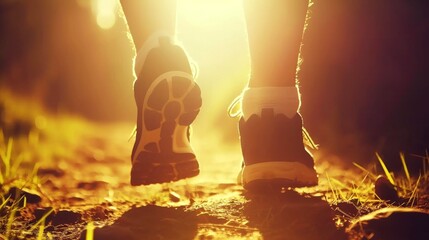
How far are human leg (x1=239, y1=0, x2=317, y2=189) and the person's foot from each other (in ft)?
0.73

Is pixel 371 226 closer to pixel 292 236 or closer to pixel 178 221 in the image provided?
pixel 292 236

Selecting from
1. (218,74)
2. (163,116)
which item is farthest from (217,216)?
(218,74)

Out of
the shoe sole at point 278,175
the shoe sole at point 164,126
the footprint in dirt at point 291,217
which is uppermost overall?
the shoe sole at point 164,126

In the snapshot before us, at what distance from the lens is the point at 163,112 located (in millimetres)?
1914

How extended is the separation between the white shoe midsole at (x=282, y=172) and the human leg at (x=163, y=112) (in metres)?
0.26

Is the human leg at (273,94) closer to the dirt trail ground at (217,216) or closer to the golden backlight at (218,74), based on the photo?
the dirt trail ground at (217,216)

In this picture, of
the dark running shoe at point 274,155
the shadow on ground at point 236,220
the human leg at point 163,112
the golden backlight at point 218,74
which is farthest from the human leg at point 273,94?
the golden backlight at point 218,74

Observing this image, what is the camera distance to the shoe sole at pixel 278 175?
181cm

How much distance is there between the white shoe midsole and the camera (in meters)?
1.81

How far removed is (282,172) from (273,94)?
30 centimetres

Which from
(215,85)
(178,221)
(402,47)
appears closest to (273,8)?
(178,221)

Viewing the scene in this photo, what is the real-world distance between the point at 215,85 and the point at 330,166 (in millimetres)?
6465

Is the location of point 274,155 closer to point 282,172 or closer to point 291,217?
point 282,172

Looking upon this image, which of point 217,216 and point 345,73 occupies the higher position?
point 345,73
